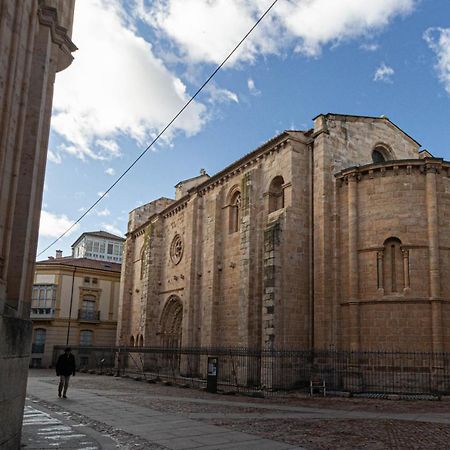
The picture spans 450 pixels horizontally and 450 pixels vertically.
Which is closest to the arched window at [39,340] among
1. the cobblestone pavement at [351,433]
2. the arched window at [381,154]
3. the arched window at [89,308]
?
the arched window at [89,308]

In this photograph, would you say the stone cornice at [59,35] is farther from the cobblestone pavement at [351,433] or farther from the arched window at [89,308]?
the arched window at [89,308]

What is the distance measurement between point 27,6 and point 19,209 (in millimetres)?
3044

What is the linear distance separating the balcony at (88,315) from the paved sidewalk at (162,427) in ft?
86.7

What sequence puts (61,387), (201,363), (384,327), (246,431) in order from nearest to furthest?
(246,431) → (61,387) → (384,327) → (201,363)

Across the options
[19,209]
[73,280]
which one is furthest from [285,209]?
[73,280]

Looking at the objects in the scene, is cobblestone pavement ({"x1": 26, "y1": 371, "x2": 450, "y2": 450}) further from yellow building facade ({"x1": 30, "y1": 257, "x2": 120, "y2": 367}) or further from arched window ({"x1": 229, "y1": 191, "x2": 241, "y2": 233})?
yellow building facade ({"x1": 30, "y1": 257, "x2": 120, "y2": 367})

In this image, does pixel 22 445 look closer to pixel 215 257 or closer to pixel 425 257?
pixel 425 257

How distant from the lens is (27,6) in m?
7.16

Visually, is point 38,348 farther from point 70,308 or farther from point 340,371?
point 340,371

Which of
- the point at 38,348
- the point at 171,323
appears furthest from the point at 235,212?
the point at 38,348

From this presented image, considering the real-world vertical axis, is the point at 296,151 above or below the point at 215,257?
above

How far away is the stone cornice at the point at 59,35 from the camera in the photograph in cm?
830

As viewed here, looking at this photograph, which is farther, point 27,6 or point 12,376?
point 27,6

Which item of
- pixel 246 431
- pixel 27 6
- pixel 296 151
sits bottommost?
pixel 246 431
